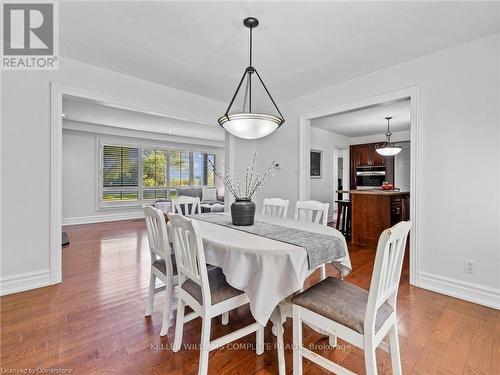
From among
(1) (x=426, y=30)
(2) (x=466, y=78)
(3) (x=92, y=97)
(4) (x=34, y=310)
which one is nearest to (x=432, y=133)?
(2) (x=466, y=78)

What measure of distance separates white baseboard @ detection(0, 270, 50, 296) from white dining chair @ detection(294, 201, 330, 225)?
2789 millimetres

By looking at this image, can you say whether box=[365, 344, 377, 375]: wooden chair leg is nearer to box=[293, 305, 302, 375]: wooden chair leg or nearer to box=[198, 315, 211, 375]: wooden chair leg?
box=[293, 305, 302, 375]: wooden chair leg

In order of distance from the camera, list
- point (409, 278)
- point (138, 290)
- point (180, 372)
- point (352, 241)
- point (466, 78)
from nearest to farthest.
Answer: point (180, 372) → point (466, 78) → point (138, 290) → point (409, 278) → point (352, 241)

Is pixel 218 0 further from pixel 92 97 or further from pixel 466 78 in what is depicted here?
pixel 466 78

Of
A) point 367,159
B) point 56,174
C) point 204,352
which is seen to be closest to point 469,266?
point 204,352

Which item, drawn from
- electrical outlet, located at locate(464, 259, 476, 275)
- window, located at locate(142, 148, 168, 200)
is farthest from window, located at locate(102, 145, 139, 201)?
electrical outlet, located at locate(464, 259, 476, 275)

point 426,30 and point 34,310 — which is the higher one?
point 426,30

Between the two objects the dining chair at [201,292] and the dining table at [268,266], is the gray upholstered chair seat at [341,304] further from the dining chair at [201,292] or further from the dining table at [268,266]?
the dining chair at [201,292]

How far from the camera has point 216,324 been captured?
6.54 ft

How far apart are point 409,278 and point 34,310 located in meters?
3.80

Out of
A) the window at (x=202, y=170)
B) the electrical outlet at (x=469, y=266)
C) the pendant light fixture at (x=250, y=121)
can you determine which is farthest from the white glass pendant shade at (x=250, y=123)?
the window at (x=202, y=170)

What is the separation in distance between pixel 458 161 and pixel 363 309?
6.94 ft

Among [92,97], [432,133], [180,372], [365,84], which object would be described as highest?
[365,84]

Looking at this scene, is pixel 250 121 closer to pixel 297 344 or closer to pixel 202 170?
pixel 297 344
